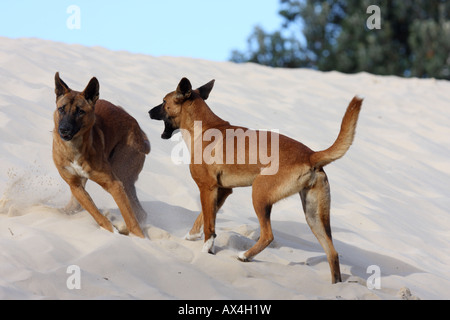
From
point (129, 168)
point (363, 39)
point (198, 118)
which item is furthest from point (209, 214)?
point (363, 39)

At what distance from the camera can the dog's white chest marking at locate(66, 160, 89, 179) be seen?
6.20 meters

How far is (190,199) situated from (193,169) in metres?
1.70

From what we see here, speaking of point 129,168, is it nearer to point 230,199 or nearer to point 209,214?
point 209,214

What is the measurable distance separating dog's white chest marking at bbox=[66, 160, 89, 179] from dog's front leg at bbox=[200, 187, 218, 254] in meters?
1.10

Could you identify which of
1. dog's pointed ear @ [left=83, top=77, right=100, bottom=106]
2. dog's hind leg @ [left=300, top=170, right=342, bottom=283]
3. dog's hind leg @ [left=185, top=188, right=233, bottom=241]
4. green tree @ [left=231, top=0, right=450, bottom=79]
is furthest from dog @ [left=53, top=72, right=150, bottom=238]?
green tree @ [left=231, top=0, right=450, bottom=79]

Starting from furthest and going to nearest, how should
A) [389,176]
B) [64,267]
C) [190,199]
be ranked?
1. [389,176]
2. [190,199]
3. [64,267]

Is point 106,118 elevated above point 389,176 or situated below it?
above

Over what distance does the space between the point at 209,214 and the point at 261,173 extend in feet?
2.14

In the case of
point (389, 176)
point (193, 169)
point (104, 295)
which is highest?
point (193, 169)

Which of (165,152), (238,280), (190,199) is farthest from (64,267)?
(165,152)

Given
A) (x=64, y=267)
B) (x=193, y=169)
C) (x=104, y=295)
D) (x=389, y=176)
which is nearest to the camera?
(x=104, y=295)

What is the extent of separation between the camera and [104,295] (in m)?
4.81

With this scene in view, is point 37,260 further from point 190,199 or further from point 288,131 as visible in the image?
point 288,131

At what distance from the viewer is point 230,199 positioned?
8625mm
